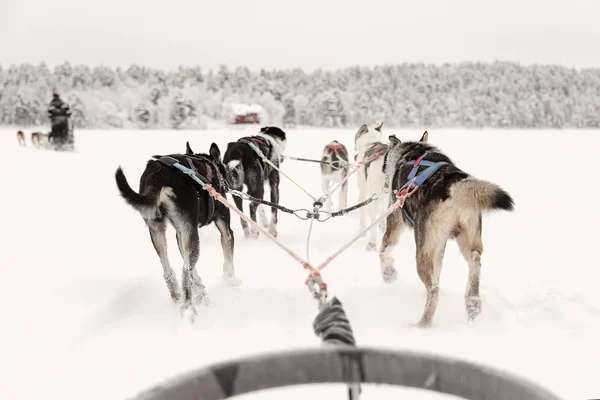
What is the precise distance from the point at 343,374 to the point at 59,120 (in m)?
23.3

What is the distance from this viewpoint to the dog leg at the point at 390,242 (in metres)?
4.84

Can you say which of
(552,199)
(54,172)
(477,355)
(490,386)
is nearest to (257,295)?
(477,355)

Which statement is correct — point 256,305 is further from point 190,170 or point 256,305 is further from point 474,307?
point 474,307

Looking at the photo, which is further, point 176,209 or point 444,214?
point 176,209

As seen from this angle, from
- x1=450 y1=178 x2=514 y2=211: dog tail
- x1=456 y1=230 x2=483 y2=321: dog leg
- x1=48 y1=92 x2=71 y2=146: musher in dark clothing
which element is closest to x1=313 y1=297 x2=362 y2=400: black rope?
x1=450 y1=178 x2=514 y2=211: dog tail

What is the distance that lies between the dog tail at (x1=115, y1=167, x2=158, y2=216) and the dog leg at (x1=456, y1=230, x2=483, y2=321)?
102 inches

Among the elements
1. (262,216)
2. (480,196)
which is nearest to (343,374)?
(480,196)

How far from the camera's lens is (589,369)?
3047mm

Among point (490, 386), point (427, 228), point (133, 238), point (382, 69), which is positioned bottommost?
point (133, 238)

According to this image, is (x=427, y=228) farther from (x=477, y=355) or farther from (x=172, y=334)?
(x=172, y=334)

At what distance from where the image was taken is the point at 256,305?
4.46 metres

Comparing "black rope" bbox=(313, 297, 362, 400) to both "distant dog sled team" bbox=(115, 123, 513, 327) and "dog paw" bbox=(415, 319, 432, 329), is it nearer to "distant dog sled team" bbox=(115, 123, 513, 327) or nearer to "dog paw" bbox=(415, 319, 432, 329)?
"distant dog sled team" bbox=(115, 123, 513, 327)

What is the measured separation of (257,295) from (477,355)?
225 centimetres

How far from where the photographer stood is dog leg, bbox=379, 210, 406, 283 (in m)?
4.84
